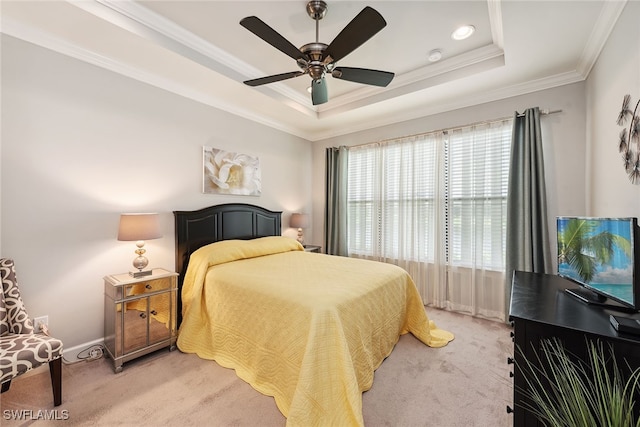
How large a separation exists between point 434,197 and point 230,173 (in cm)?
273

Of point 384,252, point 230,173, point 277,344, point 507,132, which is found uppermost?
point 507,132

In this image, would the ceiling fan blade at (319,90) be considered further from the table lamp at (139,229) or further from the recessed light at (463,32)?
the table lamp at (139,229)

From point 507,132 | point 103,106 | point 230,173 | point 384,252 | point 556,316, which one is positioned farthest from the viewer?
point 384,252

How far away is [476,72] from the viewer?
271 centimetres

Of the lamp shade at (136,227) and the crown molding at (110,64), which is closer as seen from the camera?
the crown molding at (110,64)

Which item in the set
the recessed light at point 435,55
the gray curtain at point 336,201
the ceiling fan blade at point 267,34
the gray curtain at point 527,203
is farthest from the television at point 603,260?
the gray curtain at point 336,201

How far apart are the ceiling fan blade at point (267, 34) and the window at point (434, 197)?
239 cm

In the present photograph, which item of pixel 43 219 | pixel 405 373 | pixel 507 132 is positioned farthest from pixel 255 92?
pixel 405 373

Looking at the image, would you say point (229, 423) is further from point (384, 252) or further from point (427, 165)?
point (427, 165)

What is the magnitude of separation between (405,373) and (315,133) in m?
3.83

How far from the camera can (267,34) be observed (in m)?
1.67

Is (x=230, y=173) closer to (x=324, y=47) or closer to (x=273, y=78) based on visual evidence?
(x=273, y=78)

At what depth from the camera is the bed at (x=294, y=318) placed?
1541 mm

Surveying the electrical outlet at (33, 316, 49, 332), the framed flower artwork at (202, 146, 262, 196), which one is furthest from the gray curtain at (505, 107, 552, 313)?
the electrical outlet at (33, 316, 49, 332)
